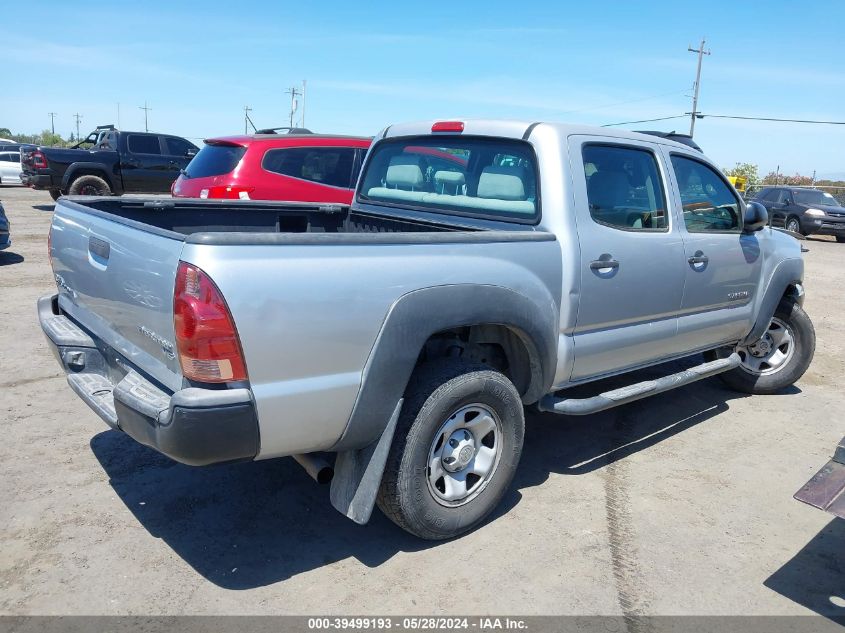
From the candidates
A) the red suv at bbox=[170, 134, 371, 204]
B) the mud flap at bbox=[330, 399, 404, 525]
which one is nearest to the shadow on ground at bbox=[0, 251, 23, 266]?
the red suv at bbox=[170, 134, 371, 204]

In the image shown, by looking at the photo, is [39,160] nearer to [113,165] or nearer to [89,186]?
[89,186]

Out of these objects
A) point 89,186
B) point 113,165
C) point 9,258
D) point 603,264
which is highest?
point 113,165

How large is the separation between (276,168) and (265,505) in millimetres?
6435

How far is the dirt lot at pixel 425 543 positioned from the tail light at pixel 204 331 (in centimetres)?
99

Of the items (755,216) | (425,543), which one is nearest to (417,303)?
(425,543)

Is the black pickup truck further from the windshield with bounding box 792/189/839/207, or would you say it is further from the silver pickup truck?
the windshield with bounding box 792/189/839/207

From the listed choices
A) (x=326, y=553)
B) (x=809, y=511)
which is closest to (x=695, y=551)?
(x=809, y=511)

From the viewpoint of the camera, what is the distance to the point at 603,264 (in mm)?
3756

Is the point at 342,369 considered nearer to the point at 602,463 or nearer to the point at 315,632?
the point at 315,632

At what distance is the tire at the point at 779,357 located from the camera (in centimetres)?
567

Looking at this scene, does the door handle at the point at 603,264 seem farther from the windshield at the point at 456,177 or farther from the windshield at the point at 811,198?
the windshield at the point at 811,198

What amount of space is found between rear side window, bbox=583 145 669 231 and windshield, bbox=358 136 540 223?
36cm

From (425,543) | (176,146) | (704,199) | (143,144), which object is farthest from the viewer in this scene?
(176,146)

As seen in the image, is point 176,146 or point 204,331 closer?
point 204,331
